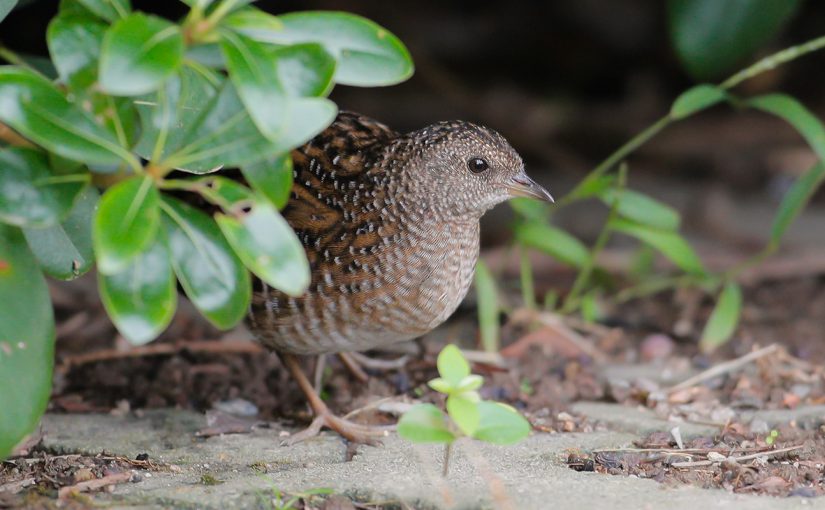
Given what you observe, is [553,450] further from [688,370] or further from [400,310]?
[688,370]

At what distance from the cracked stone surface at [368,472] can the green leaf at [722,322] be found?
2.91ft

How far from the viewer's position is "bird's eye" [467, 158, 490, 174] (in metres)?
3.57

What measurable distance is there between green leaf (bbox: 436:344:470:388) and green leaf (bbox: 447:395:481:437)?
43 mm

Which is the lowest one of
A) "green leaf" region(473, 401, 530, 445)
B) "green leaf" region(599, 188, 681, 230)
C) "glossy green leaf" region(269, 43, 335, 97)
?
"green leaf" region(473, 401, 530, 445)

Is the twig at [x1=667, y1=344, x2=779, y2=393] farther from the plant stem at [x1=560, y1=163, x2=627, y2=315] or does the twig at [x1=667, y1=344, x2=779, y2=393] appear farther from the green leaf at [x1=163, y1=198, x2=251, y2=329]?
the green leaf at [x1=163, y1=198, x2=251, y2=329]

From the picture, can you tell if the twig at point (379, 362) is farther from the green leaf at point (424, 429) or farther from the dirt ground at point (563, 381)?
the green leaf at point (424, 429)

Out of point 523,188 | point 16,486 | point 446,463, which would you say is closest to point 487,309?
point 523,188

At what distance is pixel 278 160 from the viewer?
8.35 feet

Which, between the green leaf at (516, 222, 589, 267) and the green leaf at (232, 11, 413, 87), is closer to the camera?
the green leaf at (232, 11, 413, 87)

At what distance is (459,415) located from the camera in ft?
8.23

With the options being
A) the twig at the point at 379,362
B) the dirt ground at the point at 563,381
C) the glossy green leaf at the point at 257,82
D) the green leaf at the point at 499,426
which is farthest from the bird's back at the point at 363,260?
the glossy green leaf at the point at 257,82

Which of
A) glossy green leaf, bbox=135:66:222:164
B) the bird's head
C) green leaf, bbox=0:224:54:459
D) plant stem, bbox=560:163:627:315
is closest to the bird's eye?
the bird's head

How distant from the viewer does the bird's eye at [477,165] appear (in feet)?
11.7

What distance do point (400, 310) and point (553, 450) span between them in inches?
26.4
